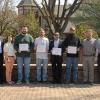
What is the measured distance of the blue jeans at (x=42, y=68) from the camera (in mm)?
16453

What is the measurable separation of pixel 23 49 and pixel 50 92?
2.63 meters

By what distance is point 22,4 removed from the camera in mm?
106938

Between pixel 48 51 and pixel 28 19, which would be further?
pixel 28 19

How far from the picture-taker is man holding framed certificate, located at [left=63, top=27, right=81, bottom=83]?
16259 millimetres

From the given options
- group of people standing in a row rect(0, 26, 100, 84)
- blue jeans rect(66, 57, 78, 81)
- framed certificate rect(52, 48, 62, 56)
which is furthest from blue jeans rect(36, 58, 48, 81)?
blue jeans rect(66, 57, 78, 81)

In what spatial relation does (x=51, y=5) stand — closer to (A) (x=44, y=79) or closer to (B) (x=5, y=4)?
(A) (x=44, y=79)

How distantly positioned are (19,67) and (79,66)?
237cm

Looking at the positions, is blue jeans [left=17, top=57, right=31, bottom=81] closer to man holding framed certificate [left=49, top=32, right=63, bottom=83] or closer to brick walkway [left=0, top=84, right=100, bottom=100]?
brick walkway [left=0, top=84, right=100, bottom=100]

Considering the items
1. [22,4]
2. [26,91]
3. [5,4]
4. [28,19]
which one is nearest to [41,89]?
[26,91]

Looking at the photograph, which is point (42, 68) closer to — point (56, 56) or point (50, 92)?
point (56, 56)

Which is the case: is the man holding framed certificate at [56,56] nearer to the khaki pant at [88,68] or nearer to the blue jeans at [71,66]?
the blue jeans at [71,66]

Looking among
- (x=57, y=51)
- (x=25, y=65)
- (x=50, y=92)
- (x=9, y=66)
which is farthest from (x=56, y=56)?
(x=50, y=92)

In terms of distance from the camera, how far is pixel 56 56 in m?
16.5

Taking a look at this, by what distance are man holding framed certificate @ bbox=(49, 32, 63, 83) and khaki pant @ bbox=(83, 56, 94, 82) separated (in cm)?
91
